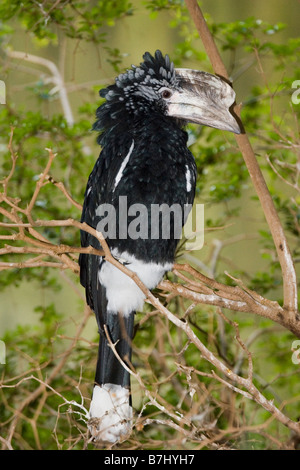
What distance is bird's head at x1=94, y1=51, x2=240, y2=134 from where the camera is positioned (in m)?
1.51

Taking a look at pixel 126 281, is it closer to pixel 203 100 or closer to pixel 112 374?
pixel 112 374

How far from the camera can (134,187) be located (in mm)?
1413

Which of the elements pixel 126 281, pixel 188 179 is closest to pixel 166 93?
pixel 188 179

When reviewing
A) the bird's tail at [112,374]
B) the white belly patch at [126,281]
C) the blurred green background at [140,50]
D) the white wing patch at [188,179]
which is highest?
the blurred green background at [140,50]

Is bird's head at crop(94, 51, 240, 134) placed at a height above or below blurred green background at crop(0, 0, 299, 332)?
below

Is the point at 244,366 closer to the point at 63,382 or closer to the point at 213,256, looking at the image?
the point at 213,256

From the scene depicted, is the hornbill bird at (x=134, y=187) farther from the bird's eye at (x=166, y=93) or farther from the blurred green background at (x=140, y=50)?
the blurred green background at (x=140, y=50)

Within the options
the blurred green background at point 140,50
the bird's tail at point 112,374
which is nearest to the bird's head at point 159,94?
the bird's tail at point 112,374

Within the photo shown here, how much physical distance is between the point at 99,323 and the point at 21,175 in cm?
78

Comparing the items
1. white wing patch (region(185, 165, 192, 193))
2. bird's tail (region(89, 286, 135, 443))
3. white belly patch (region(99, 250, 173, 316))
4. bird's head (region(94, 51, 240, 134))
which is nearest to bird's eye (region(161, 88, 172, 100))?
bird's head (region(94, 51, 240, 134))

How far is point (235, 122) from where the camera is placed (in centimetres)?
142

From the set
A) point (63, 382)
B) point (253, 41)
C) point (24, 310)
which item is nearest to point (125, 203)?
point (253, 41)

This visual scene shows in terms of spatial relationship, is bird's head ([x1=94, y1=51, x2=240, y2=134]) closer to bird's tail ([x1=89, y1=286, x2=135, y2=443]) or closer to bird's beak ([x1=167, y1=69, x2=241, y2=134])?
bird's beak ([x1=167, y1=69, x2=241, y2=134])

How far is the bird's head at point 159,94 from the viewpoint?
4.96ft
